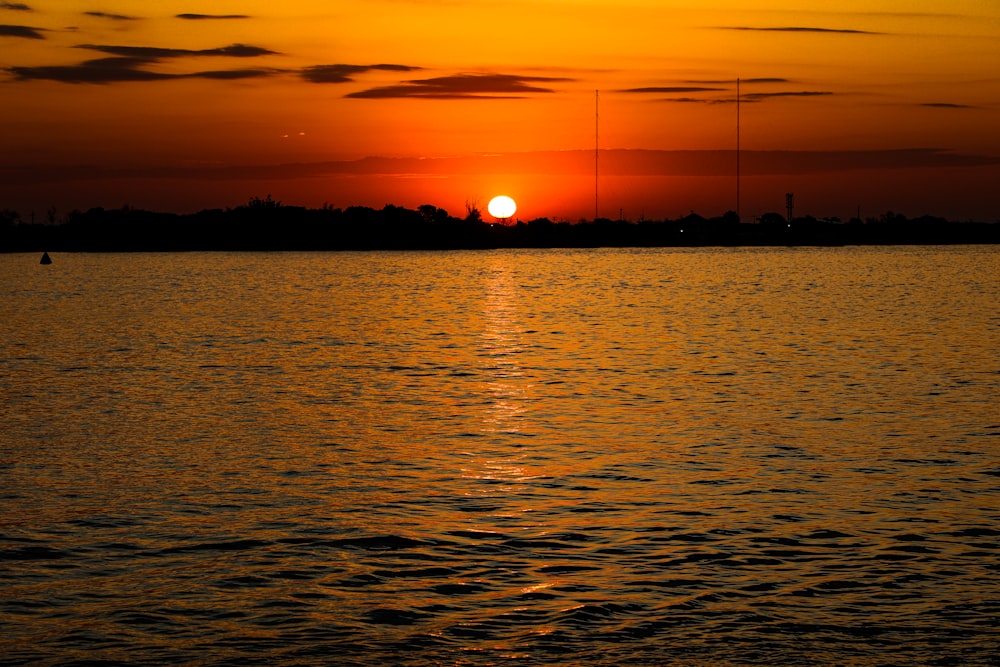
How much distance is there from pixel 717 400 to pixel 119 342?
112 ft

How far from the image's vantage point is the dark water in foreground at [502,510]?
1385cm

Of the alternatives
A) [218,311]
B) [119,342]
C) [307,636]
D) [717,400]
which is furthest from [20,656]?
[218,311]

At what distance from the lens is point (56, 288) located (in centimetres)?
13638

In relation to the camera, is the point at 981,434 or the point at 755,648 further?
the point at 981,434

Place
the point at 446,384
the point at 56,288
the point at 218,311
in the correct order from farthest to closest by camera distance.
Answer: the point at 56,288 < the point at 218,311 < the point at 446,384

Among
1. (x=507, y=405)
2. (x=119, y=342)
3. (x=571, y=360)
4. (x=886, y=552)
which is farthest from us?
(x=119, y=342)

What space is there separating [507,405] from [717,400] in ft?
20.2

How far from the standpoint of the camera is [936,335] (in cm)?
5931

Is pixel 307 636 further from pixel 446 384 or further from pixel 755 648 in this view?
pixel 446 384

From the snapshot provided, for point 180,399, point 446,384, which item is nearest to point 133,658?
point 180,399

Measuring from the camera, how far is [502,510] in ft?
67.3

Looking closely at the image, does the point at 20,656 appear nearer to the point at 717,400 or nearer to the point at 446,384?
the point at 717,400

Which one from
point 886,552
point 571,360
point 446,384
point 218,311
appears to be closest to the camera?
point 886,552

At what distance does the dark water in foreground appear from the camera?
13852 mm
